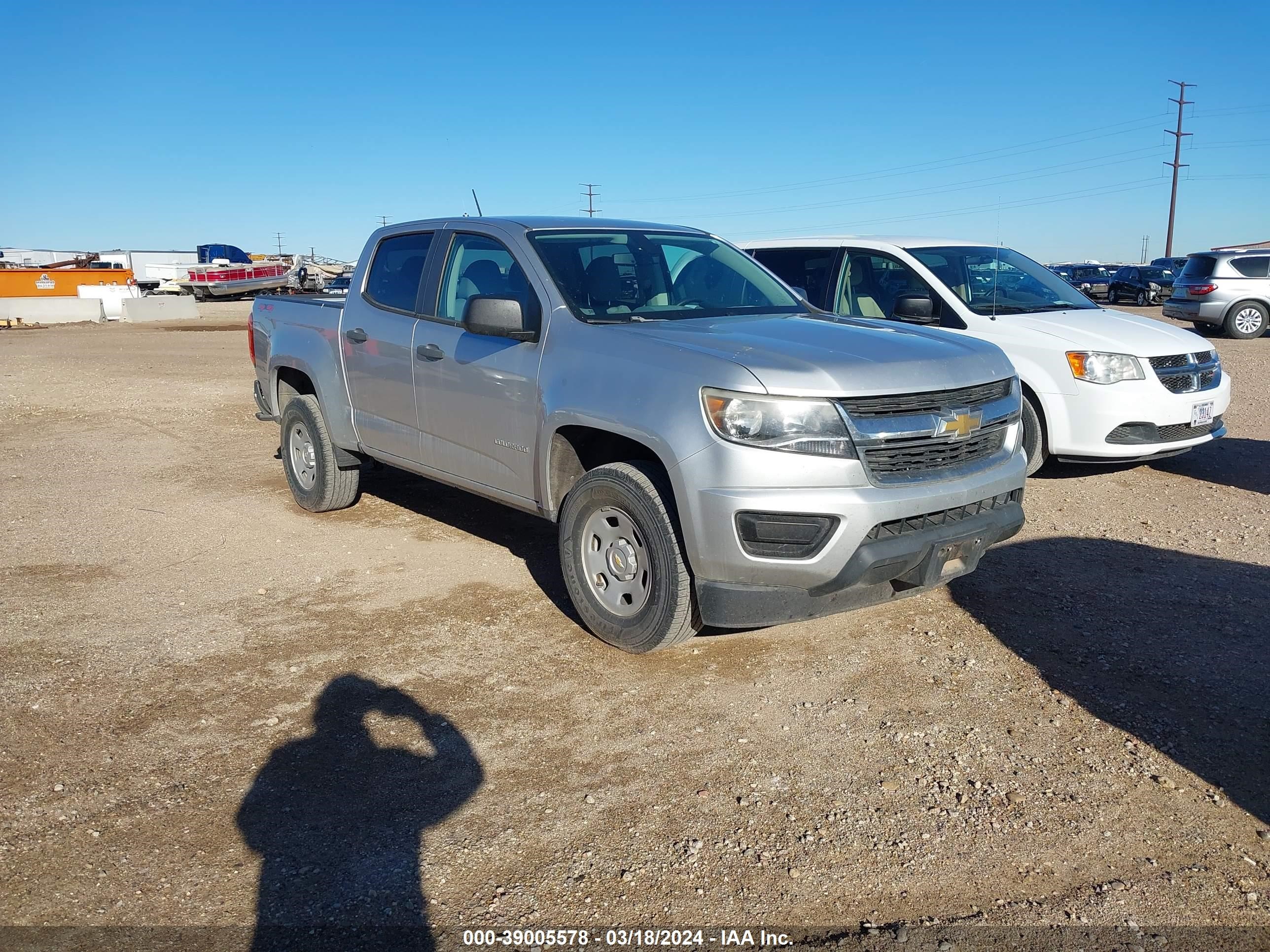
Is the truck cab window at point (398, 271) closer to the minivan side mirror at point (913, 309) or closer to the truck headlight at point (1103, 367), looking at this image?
the minivan side mirror at point (913, 309)

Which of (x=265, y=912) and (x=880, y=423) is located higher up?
(x=880, y=423)

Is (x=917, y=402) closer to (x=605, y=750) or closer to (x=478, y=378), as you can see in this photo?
(x=605, y=750)

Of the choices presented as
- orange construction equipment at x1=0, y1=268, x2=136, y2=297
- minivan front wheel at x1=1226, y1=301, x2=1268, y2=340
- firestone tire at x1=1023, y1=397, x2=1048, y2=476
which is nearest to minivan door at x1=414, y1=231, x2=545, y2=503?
firestone tire at x1=1023, y1=397, x2=1048, y2=476

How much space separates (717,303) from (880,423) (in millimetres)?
1531

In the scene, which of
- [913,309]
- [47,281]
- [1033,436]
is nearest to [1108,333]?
[1033,436]

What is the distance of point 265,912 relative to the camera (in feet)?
9.39

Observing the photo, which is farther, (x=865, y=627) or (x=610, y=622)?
(x=865, y=627)

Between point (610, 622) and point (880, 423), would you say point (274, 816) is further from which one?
point (880, 423)

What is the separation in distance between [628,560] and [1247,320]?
1980 cm

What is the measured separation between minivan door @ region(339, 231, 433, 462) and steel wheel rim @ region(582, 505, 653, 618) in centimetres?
163

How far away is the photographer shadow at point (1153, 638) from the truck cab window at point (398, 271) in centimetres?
344

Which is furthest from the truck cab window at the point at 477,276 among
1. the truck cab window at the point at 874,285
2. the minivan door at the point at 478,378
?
the truck cab window at the point at 874,285

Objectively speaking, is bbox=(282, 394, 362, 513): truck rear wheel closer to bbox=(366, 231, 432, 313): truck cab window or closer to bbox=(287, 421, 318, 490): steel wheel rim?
bbox=(287, 421, 318, 490): steel wheel rim

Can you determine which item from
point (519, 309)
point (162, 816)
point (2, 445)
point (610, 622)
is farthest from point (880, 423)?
point (2, 445)
